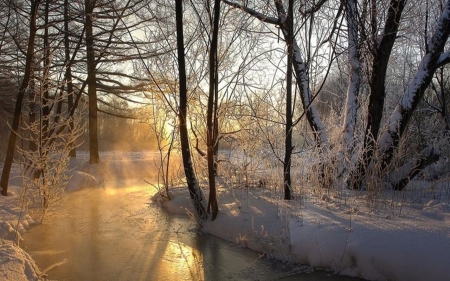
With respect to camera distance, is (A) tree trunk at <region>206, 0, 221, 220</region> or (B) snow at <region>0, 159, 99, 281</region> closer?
(B) snow at <region>0, 159, 99, 281</region>

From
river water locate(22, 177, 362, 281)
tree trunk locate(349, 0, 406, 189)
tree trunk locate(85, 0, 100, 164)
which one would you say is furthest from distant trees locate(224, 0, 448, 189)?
tree trunk locate(85, 0, 100, 164)

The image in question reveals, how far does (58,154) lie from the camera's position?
27.7 feet

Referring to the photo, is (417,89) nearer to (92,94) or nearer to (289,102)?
(289,102)

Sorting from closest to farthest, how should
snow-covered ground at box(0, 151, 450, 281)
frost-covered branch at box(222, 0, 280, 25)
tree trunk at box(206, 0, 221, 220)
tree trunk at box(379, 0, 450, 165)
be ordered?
1. snow-covered ground at box(0, 151, 450, 281)
2. tree trunk at box(206, 0, 221, 220)
3. tree trunk at box(379, 0, 450, 165)
4. frost-covered branch at box(222, 0, 280, 25)

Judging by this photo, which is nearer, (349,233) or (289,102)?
(349,233)

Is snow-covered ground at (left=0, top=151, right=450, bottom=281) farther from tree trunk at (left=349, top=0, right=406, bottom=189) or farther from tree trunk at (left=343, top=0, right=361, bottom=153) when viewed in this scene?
tree trunk at (left=343, top=0, right=361, bottom=153)

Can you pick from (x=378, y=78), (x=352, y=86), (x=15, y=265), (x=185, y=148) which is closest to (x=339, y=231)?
(x=185, y=148)

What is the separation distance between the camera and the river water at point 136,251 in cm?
517

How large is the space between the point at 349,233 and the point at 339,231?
0.15 meters

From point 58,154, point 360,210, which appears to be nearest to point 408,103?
point 360,210

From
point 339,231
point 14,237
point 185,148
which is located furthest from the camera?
point 185,148

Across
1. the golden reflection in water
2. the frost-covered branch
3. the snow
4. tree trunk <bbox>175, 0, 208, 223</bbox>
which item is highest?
the frost-covered branch

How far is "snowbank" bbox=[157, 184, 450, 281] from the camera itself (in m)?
4.55

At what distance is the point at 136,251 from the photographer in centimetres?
615
